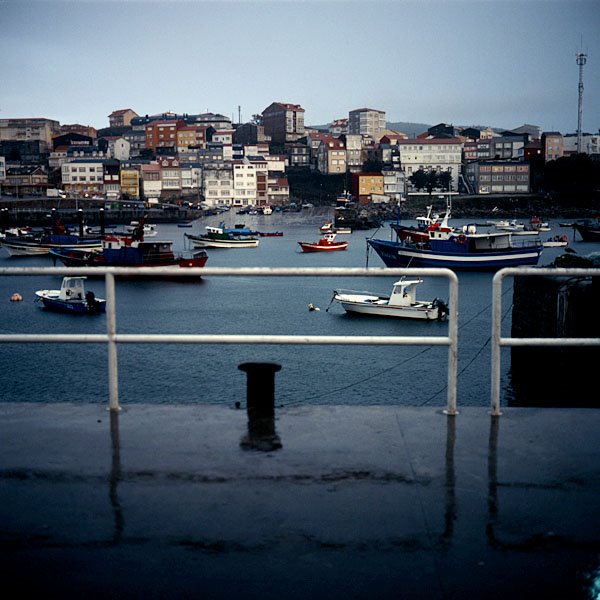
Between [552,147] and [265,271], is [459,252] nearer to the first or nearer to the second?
[265,271]

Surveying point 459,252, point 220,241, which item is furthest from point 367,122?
point 459,252

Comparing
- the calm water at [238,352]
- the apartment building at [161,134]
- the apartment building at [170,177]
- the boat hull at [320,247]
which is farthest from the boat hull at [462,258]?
the apartment building at [161,134]

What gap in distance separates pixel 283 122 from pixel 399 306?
141290 millimetres

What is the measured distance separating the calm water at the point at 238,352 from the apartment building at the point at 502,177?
97.0 m

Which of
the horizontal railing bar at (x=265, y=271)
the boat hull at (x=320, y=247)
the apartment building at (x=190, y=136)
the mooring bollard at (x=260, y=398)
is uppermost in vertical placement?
the apartment building at (x=190, y=136)

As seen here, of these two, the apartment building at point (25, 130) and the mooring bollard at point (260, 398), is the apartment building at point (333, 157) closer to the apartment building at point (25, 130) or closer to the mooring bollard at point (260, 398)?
the apartment building at point (25, 130)

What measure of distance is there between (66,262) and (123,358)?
3644 centimetres

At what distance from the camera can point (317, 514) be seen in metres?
2.36

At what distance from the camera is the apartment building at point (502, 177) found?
13988 cm

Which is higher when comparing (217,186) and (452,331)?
(217,186)

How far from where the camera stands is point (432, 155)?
150 m

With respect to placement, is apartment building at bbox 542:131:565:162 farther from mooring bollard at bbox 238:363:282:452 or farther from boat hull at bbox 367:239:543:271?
mooring bollard at bbox 238:363:282:452

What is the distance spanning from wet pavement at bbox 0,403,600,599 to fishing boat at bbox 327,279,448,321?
1122 inches

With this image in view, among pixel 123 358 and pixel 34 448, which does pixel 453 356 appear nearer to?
pixel 34 448
